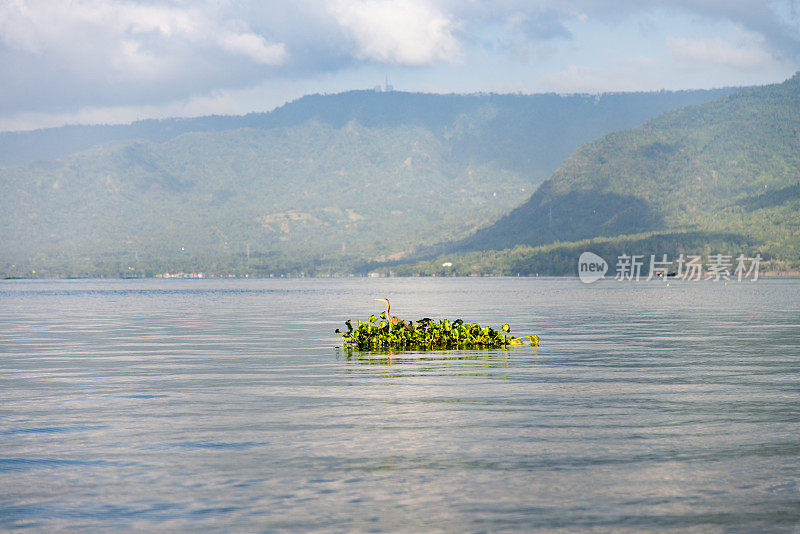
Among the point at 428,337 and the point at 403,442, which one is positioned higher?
the point at 428,337

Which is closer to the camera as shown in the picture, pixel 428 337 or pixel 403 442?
pixel 403 442

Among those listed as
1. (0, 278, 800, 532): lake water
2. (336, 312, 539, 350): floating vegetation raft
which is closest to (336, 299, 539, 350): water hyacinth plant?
(336, 312, 539, 350): floating vegetation raft

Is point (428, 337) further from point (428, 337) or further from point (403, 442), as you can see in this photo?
point (403, 442)

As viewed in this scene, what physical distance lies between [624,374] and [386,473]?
57.1ft

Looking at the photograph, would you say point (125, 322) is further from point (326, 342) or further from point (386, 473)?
point (386, 473)

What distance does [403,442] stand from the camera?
20875mm

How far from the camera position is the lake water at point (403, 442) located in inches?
605

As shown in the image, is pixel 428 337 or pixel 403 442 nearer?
pixel 403 442

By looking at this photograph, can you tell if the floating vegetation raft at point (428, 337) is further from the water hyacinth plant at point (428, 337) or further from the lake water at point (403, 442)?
the lake water at point (403, 442)

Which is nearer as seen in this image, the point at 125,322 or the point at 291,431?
the point at 291,431

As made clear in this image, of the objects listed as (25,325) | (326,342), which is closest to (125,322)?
(25,325)

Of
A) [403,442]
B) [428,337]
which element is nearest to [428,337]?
[428,337]

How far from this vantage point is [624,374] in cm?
3359

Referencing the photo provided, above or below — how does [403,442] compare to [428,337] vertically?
below
